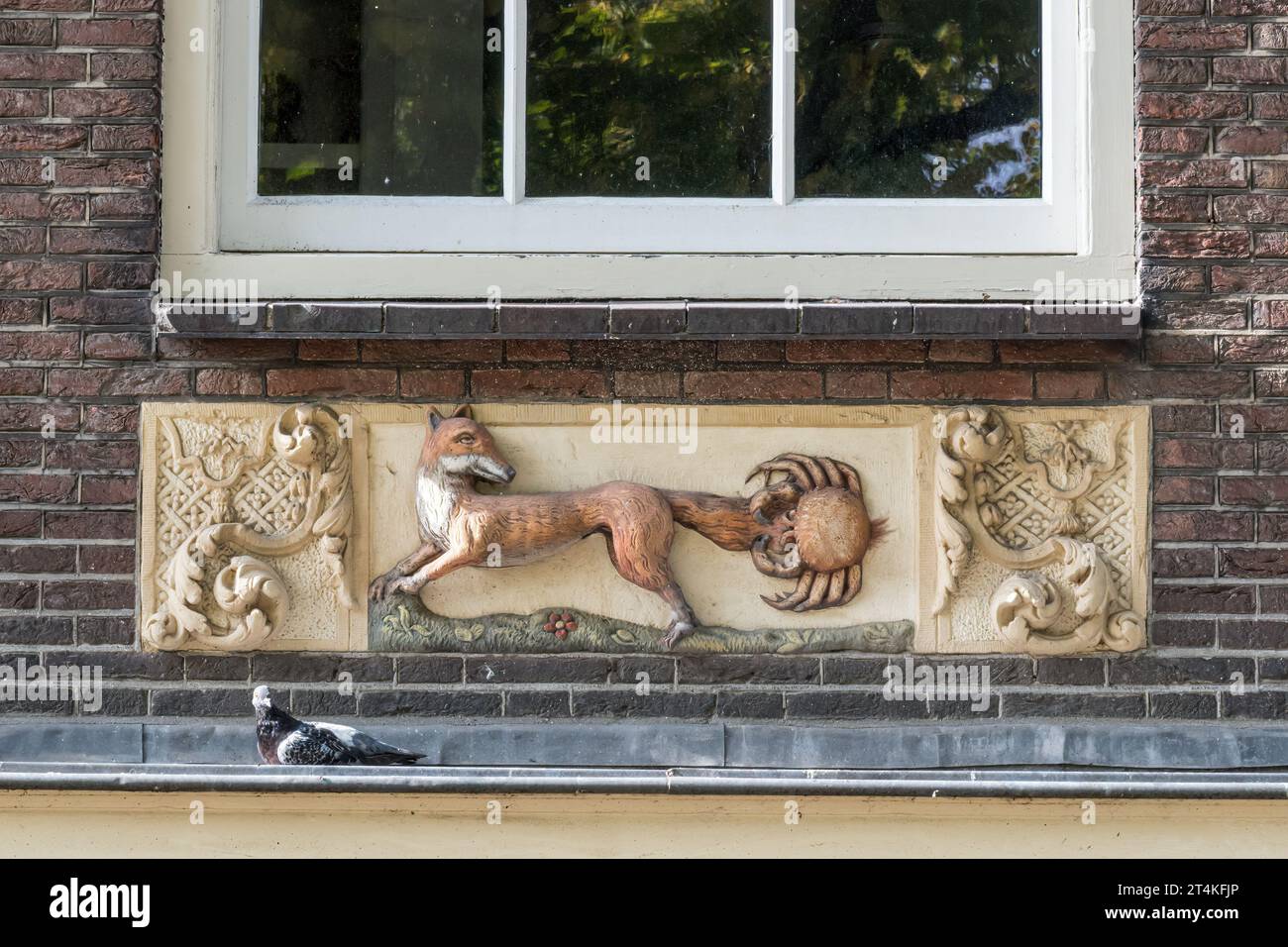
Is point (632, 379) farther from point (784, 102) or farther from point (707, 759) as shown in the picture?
point (707, 759)

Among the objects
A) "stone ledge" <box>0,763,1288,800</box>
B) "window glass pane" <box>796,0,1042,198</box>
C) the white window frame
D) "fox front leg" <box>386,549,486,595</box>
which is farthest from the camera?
"window glass pane" <box>796,0,1042,198</box>

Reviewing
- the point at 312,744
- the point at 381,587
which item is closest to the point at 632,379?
the point at 381,587

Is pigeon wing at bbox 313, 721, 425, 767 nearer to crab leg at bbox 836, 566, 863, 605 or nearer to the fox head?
the fox head

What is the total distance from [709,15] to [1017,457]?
4.78 ft

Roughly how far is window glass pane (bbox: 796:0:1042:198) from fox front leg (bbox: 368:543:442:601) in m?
1.40

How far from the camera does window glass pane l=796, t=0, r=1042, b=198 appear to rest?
4.24 meters

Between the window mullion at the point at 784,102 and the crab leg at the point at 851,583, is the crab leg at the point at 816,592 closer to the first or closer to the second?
the crab leg at the point at 851,583

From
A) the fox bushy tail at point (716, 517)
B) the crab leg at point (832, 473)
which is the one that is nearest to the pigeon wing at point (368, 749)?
the fox bushy tail at point (716, 517)

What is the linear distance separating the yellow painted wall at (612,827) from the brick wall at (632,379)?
0.88 feet

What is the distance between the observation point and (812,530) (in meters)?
4.05

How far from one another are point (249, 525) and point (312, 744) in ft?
2.06

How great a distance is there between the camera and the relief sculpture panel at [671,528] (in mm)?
4066

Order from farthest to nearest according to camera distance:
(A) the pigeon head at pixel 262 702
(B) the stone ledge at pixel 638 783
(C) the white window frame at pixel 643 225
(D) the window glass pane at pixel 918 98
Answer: (D) the window glass pane at pixel 918 98 < (C) the white window frame at pixel 643 225 < (A) the pigeon head at pixel 262 702 < (B) the stone ledge at pixel 638 783

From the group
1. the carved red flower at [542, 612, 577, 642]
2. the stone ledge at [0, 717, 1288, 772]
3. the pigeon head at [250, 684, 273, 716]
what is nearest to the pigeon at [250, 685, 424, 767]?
the pigeon head at [250, 684, 273, 716]
